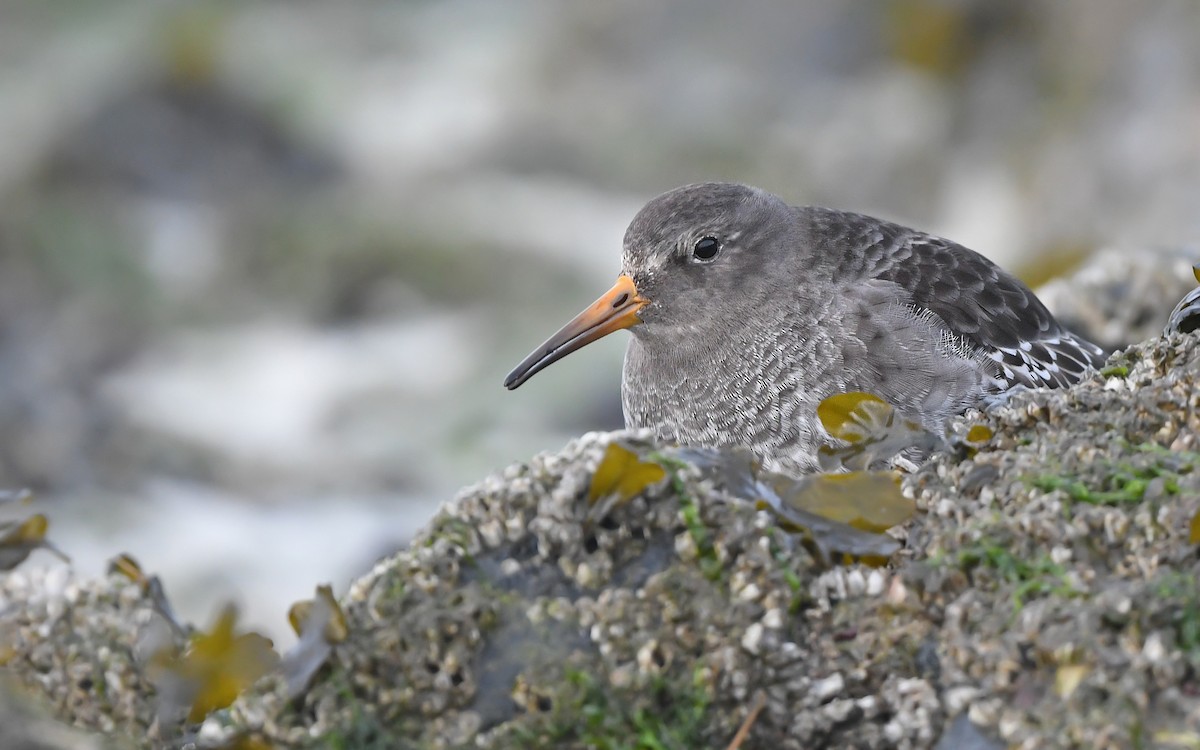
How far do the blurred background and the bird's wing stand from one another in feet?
17.8

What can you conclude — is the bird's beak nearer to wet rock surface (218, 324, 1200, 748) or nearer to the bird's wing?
the bird's wing

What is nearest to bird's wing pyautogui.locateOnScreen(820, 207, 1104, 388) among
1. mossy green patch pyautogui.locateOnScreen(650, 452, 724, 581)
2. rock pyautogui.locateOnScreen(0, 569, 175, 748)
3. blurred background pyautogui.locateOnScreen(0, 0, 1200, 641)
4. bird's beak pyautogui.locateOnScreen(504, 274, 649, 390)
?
bird's beak pyautogui.locateOnScreen(504, 274, 649, 390)

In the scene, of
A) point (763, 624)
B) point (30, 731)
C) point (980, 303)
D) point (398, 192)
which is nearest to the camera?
point (30, 731)

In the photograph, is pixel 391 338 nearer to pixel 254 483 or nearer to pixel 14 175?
pixel 254 483

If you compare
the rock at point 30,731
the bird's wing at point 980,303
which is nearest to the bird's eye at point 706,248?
the bird's wing at point 980,303

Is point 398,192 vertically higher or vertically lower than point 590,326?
higher

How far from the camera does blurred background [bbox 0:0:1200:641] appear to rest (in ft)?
39.5

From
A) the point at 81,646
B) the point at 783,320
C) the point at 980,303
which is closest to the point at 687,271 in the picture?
the point at 783,320

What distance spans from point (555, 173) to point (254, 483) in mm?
6522

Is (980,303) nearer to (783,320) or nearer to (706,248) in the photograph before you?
(783,320)

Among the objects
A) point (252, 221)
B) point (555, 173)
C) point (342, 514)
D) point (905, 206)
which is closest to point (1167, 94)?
point (905, 206)

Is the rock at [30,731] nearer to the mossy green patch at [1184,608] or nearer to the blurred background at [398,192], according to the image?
the mossy green patch at [1184,608]

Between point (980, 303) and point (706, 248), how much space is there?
1235mm

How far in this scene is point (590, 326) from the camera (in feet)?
18.8
